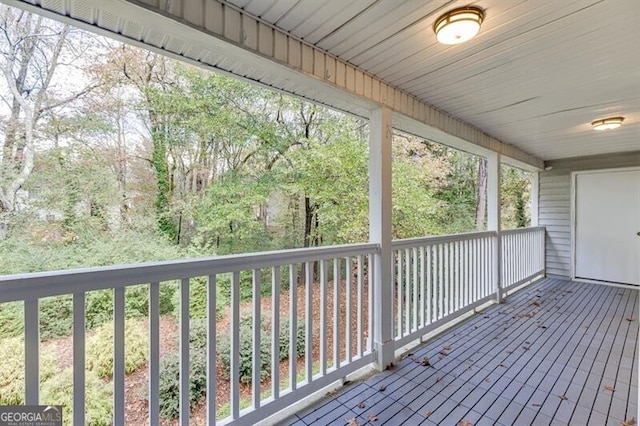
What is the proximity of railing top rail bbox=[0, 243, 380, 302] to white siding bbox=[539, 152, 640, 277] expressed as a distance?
5.99 m

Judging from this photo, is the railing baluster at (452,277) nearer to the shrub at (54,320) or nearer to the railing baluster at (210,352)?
the railing baluster at (210,352)

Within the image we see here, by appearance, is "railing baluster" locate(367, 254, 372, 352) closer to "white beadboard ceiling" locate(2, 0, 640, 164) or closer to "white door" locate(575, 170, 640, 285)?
"white beadboard ceiling" locate(2, 0, 640, 164)

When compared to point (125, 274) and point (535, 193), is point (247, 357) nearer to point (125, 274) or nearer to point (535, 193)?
point (125, 274)

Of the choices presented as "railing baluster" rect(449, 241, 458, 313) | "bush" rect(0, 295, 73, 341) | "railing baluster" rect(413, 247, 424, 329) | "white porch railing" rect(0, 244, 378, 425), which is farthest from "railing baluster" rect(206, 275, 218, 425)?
"railing baluster" rect(449, 241, 458, 313)

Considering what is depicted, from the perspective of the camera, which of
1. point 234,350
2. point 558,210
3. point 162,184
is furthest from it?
point 162,184

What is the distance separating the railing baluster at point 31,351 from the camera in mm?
1104

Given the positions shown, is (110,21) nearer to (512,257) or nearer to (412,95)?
(412,95)

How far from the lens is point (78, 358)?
1.23 meters

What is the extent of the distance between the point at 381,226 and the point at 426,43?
1.38 metres

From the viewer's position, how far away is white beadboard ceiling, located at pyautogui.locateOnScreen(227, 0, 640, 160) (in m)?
1.58

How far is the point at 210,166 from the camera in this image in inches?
251

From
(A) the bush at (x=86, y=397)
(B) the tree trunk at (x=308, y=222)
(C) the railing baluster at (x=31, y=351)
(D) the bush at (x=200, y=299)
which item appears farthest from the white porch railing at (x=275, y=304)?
(B) the tree trunk at (x=308, y=222)

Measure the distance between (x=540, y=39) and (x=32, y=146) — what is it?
21.7 feet

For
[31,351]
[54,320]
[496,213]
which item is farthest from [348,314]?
[54,320]
